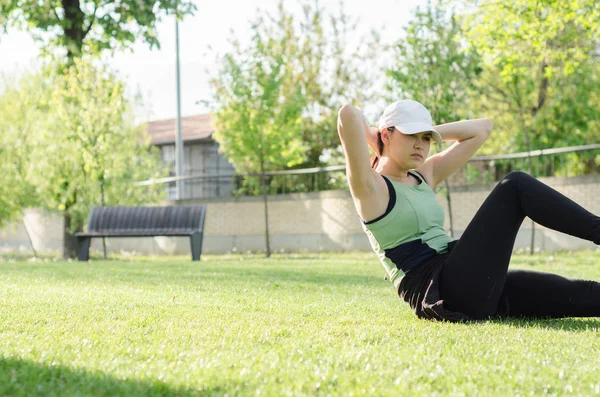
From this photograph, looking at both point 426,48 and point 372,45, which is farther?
point 372,45

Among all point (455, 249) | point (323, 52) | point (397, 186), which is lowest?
point (455, 249)

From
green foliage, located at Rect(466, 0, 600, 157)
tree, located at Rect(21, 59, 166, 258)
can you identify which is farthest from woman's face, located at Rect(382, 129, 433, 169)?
green foliage, located at Rect(466, 0, 600, 157)

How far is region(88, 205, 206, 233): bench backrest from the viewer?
1925cm

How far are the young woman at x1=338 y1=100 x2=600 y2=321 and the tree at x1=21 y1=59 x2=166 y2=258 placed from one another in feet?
53.4

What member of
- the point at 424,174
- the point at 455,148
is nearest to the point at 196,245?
the point at 455,148

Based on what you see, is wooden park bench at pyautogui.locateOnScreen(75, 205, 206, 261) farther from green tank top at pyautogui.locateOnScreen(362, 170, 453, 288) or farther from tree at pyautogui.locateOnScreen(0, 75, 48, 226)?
green tank top at pyautogui.locateOnScreen(362, 170, 453, 288)

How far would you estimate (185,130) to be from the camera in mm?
46906

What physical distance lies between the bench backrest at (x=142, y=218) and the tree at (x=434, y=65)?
5.77 m

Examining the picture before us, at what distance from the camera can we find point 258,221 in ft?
82.0

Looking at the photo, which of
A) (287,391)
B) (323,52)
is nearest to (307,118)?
(323,52)

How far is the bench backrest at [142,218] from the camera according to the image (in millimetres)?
19250

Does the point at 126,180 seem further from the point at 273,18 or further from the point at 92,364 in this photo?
the point at 92,364

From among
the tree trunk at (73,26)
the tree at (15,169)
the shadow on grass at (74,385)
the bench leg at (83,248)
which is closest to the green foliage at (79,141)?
the tree trunk at (73,26)

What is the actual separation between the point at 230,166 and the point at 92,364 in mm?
42536
